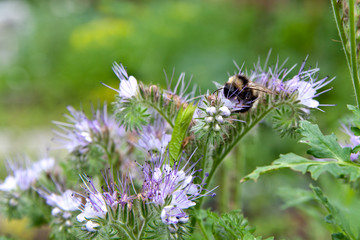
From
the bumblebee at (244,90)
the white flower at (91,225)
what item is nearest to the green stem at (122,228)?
the white flower at (91,225)

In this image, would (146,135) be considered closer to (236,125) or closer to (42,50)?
(236,125)

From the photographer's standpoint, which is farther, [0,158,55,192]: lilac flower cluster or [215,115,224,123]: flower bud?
[0,158,55,192]: lilac flower cluster

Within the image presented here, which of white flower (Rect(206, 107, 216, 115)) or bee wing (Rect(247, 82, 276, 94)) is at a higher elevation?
bee wing (Rect(247, 82, 276, 94))

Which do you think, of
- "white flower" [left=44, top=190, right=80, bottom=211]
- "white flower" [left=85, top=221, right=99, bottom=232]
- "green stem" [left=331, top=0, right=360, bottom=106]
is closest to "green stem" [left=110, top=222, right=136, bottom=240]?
"white flower" [left=85, top=221, right=99, bottom=232]

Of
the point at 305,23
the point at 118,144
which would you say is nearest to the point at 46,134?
the point at 305,23

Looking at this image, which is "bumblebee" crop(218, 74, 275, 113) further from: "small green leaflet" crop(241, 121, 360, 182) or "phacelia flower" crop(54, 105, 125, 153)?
"phacelia flower" crop(54, 105, 125, 153)

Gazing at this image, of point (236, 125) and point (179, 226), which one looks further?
point (236, 125)

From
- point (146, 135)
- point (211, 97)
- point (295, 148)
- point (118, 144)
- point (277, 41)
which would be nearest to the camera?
point (211, 97)

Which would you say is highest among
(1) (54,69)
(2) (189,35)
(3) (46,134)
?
(2) (189,35)
